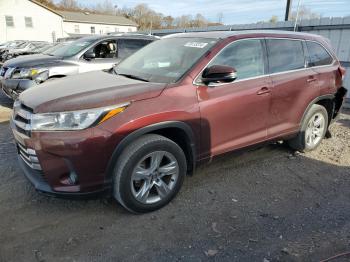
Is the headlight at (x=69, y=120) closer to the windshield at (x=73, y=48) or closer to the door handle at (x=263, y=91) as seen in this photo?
the door handle at (x=263, y=91)

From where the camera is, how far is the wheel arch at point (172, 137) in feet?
9.41

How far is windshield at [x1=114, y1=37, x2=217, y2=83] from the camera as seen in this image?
346 centimetres

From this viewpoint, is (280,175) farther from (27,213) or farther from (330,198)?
(27,213)

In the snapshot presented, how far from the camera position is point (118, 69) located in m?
4.13

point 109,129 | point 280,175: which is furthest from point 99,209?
point 280,175

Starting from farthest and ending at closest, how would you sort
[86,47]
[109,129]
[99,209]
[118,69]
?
1. [86,47]
2. [118,69]
3. [99,209]
4. [109,129]

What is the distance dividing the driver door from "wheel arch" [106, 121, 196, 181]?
0.17 m

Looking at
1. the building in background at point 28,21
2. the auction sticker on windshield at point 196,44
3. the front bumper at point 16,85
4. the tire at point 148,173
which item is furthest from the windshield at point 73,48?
the building in background at point 28,21

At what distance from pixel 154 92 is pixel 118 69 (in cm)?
126

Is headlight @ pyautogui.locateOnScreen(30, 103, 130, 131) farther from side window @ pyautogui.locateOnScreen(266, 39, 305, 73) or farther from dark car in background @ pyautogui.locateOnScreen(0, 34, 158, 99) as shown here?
dark car in background @ pyautogui.locateOnScreen(0, 34, 158, 99)

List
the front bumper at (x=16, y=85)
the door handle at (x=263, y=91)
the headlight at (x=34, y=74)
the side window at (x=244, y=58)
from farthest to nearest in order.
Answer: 1. the headlight at (x=34, y=74)
2. the front bumper at (x=16, y=85)
3. the door handle at (x=263, y=91)
4. the side window at (x=244, y=58)

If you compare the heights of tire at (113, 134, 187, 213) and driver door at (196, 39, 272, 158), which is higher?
driver door at (196, 39, 272, 158)

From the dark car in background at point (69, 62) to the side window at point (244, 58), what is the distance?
11.3ft

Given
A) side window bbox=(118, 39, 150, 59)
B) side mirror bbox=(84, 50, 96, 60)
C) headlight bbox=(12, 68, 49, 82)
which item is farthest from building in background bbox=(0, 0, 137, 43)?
headlight bbox=(12, 68, 49, 82)
